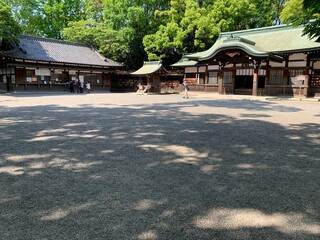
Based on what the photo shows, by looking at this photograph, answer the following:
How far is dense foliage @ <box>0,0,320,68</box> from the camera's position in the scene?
30391 mm

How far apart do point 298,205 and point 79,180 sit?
8.71 feet

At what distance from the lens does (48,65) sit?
26.6 metres

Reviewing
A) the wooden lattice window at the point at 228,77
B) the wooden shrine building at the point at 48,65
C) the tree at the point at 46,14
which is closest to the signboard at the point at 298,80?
the wooden lattice window at the point at 228,77

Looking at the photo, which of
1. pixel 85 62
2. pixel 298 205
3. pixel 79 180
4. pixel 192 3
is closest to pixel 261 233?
pixel 298 205

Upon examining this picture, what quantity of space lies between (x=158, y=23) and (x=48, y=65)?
1506 cm

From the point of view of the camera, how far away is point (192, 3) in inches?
1204

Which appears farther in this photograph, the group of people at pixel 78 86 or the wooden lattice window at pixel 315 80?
the group of people at pixel 78 86

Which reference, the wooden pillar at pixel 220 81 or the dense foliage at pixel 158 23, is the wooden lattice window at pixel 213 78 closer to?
the wooden pillar at pixel 220 81

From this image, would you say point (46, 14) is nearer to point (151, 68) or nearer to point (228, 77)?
point (151, 68)

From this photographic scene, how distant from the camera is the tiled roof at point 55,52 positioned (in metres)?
25.0

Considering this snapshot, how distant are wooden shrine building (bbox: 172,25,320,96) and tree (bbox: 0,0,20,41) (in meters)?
15.2

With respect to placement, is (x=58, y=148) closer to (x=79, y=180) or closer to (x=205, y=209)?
(x=79, y=180)

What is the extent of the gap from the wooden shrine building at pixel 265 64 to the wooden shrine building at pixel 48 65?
1129cm

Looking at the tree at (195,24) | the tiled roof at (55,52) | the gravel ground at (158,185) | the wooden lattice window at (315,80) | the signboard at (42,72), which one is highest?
the tree at (195,24)
